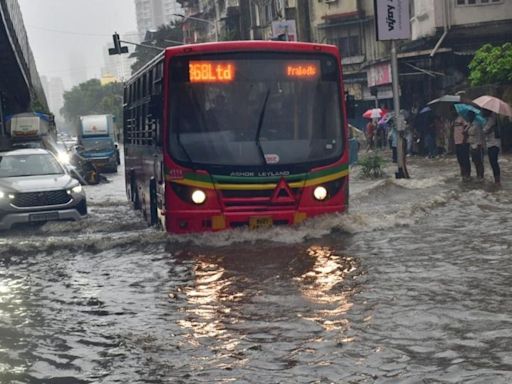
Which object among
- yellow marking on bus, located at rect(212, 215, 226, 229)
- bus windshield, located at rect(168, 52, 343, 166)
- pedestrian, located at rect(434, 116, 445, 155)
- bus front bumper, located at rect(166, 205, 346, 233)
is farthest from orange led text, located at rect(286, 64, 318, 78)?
pedestrian, located at rect(434, 116, 445, 155)

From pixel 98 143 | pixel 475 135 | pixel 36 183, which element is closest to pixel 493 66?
pixel 475 135

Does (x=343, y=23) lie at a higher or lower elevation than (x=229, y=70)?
higher

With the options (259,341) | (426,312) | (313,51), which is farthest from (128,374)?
(313,51)

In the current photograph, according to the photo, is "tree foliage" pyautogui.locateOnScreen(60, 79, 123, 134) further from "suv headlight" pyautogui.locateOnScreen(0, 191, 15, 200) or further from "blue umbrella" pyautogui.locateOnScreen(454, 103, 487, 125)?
"suv headlight" pyautogui.locateOnScreen(0, 191, 15, 200)

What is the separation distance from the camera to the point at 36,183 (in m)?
16.3

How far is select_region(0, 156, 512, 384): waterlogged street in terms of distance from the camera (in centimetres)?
639

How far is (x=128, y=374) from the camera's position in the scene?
636cm

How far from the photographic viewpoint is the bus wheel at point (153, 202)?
14.6 meters

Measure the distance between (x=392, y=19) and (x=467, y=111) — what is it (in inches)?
137

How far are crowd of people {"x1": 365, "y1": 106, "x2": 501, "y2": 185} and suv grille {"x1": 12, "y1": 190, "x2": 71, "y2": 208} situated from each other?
29.2 feet

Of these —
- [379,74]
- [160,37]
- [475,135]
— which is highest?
[160,37]

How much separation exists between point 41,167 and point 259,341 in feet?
37.7

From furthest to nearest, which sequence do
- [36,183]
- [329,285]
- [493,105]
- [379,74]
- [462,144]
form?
1. [379,74]
2. [462,144]
3. [493,105]
4. [36,183]
5. [329,285]

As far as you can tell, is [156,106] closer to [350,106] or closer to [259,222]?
[259,222]
